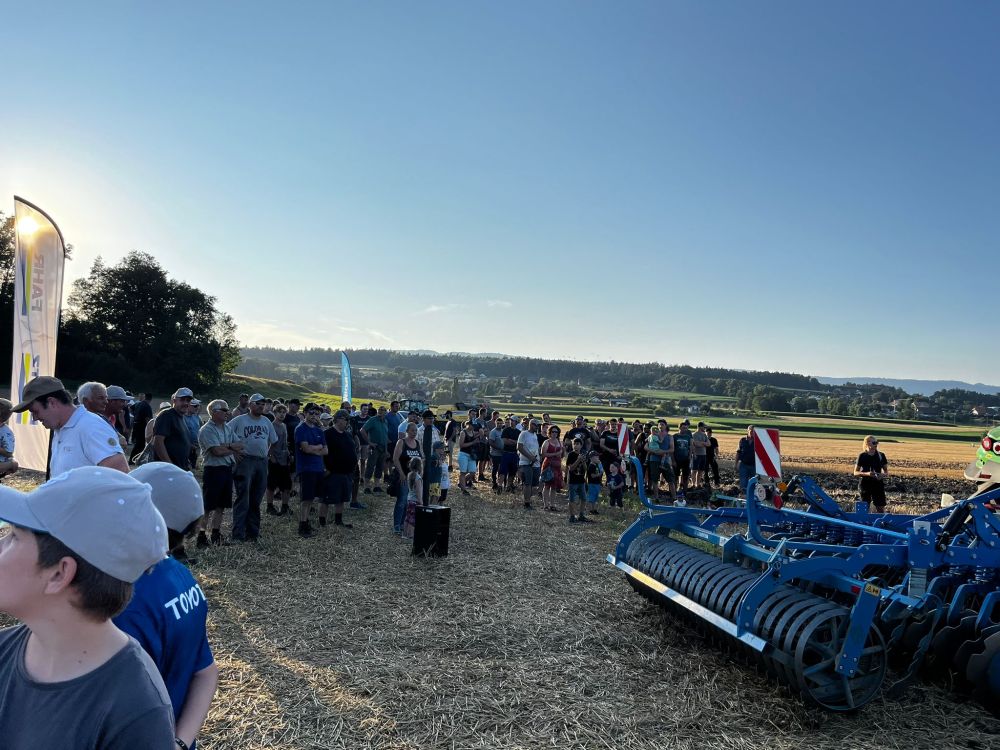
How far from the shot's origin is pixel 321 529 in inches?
388

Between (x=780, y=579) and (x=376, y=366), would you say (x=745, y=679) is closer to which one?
(x=780, y=579)

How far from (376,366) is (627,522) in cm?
12577

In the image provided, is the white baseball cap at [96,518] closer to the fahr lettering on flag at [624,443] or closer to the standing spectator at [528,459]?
the standing spectator at [528,459]

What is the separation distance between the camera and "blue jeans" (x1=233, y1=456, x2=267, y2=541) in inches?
344

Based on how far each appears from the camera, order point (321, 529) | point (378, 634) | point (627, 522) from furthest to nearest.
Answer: point (627, 522), point (321, 529), point (378, 634)

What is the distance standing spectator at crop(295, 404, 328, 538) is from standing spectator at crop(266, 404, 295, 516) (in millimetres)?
1070

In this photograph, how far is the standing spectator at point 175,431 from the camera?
26.4 ft

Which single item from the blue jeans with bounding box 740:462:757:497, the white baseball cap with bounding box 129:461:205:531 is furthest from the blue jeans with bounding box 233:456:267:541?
the blue jeans with bounding box 740:462:757:497

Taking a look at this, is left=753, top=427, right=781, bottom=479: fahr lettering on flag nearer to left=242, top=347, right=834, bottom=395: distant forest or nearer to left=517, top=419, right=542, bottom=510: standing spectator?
left=517, top=419, right=542, bottom=510: standing spectator

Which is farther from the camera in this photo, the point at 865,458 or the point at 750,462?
the point at 750,462

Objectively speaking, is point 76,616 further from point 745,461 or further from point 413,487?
point 745,461

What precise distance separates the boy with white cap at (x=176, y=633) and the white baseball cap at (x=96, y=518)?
62 centimetres

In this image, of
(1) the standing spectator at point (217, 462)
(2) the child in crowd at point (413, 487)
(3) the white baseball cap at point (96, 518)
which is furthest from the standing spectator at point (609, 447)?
(3) the white baseball cap at point (96, 518)

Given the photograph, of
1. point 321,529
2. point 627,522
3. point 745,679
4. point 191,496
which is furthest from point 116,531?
point 627,522
